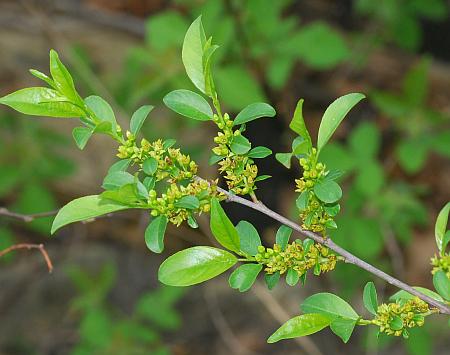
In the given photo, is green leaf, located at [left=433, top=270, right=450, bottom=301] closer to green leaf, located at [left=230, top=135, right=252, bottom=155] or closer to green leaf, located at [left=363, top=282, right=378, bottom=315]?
green leaf, located at [left=363, top=282, right=378, bottom=315]

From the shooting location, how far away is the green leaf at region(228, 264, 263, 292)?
42.1 inches

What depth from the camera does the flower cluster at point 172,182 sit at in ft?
3.39

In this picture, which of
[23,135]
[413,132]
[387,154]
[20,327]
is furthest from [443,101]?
[20,327]

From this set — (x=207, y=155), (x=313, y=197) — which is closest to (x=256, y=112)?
(x=313, y=197)

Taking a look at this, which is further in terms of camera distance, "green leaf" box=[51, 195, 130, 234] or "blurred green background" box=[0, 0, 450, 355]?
"blurred green background" box=[0, 0, 450, 355]

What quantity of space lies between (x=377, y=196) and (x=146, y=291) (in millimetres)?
1385

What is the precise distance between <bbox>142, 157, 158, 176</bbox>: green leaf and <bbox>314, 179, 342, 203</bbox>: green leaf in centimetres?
25

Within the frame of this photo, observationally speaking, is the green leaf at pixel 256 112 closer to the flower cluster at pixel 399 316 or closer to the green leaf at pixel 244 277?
the green leaf at pixel 244 277

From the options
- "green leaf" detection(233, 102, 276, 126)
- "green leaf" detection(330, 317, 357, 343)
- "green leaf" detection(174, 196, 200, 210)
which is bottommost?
"green leaf" detection(330, 317, 357, 343)

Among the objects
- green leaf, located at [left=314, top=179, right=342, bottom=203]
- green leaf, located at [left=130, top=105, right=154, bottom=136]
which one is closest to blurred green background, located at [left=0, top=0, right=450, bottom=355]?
green leaf, located at [left=130, top=105, right=154, bottom=136]

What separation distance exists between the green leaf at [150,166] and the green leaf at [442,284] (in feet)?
1.64

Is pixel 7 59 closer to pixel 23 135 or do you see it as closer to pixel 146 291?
pixel 23 135

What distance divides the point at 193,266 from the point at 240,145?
0.64 feet

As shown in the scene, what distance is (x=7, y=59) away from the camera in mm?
4059
